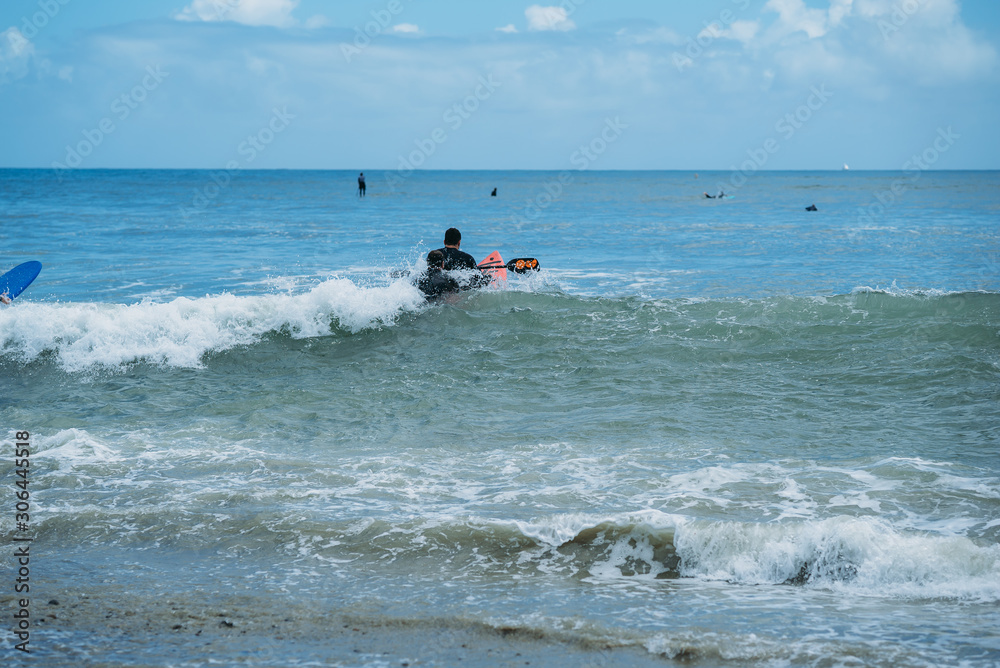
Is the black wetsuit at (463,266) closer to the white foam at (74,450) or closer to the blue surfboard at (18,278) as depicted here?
the blue surfboard at (18,278)

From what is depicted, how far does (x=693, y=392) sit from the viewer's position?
30.5 ft

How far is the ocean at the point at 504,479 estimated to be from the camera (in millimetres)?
4371

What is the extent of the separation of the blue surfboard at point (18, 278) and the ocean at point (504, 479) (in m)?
0.48

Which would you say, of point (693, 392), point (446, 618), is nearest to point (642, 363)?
point (693, 392)

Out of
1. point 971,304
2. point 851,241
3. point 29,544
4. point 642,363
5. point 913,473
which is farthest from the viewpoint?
point 851,241

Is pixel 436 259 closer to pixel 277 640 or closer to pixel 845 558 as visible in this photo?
pixel 845 558

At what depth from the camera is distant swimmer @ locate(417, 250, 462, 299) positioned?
13383 millimetres

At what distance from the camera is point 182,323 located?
1210 cm

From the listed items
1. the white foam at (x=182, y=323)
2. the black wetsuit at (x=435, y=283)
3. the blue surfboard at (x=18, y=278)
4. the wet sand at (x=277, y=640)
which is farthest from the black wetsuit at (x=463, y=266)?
the wet sand at (x=277, y=640)

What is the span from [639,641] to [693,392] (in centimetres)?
540

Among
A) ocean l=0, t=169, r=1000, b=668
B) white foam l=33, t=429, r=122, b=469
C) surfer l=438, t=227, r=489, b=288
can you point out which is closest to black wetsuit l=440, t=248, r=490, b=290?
surfer l=438, t=227, r=489, b=288

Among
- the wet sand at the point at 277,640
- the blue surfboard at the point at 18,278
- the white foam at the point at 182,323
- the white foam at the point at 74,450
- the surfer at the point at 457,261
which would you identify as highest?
the surfer at the point at 457,261

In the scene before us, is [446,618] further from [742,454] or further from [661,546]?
[742,454]

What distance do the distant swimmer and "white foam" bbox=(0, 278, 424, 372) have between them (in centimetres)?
19
